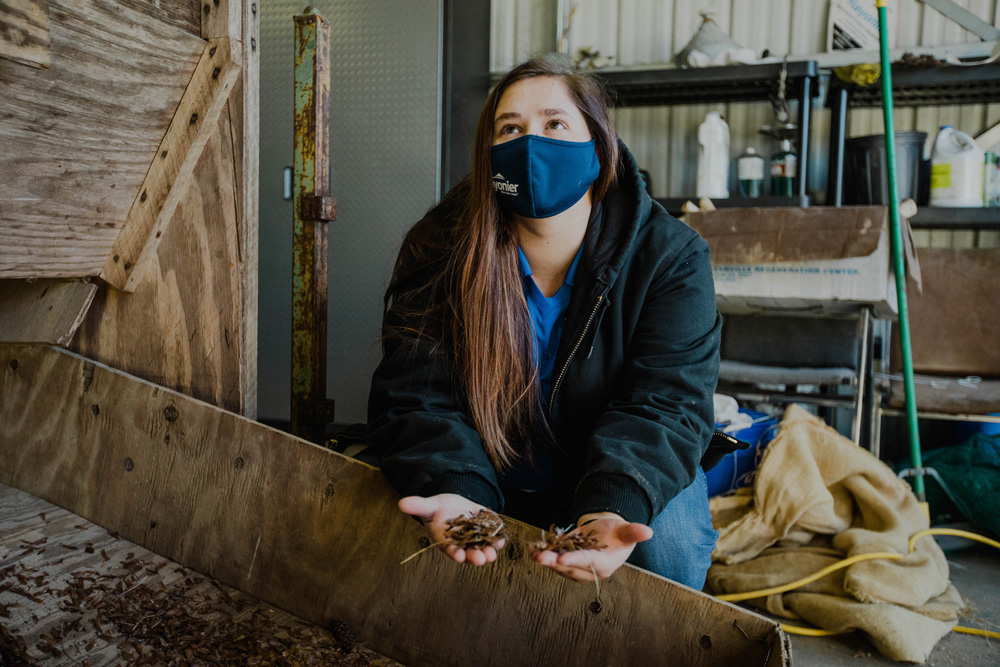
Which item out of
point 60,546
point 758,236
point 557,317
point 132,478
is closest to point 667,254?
point 557,317

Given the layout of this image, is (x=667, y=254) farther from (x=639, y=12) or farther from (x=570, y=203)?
(x=639, y=12)

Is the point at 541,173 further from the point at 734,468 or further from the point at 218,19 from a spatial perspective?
the point at 734,468

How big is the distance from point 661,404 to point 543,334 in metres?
0.31

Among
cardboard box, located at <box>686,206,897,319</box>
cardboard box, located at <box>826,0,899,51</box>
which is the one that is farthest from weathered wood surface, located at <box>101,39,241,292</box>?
cardboard box, located at <box>826,0,899,51</box>

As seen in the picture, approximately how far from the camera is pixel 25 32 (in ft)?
3.60

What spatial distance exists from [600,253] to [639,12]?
109 inches

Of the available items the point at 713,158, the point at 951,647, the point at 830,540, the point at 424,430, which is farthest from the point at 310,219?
the point at 713,158

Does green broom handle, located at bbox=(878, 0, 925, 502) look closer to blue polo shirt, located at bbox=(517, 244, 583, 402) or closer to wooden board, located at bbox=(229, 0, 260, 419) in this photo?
blue polo shirt, located at bbox=(517, 244, 583, 402)

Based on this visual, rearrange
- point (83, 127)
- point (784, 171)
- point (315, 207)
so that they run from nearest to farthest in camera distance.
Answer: point (83, 127) → point (315, 207) → point (784, 171)

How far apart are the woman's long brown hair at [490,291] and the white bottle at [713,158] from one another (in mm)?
1963

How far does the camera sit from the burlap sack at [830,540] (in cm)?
204

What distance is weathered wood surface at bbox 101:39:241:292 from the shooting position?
4.80ft

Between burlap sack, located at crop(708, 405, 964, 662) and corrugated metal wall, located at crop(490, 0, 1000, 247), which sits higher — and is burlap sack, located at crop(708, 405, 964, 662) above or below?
below

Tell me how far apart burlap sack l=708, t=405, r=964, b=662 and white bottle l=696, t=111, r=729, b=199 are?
122 centimetres
